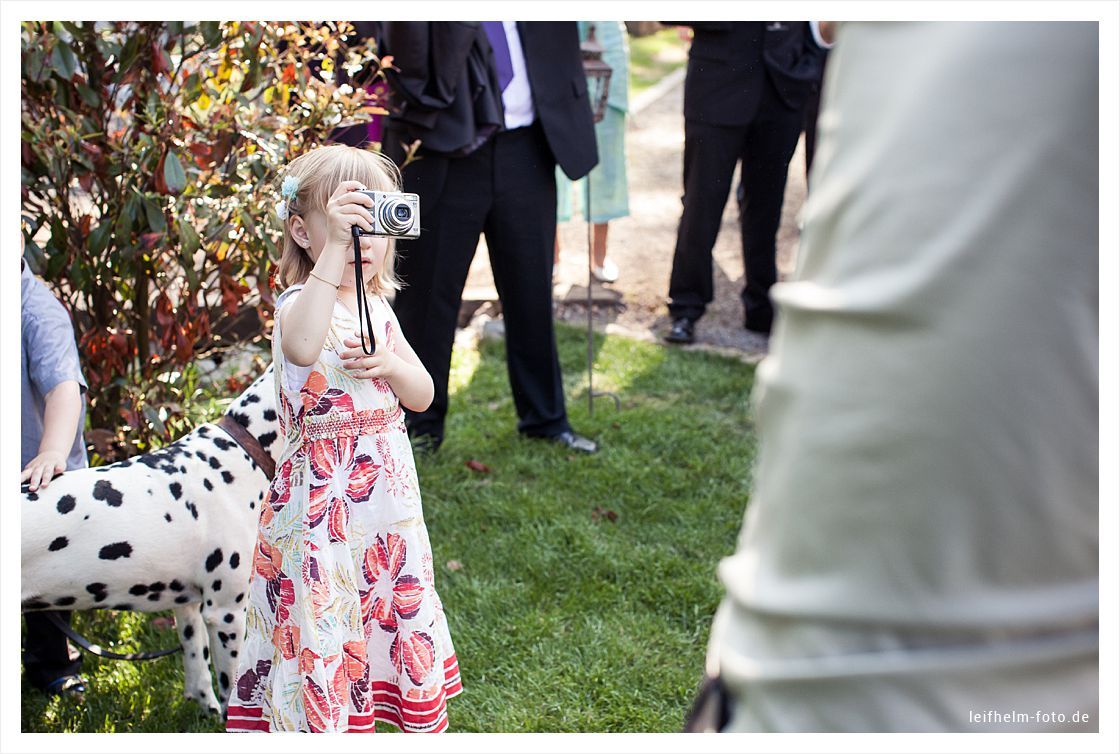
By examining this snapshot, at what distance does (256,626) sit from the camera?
2.39 metres

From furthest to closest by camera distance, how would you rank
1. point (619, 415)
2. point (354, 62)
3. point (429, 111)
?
point (619, 415) → point (429, 111) → point (354, 62)

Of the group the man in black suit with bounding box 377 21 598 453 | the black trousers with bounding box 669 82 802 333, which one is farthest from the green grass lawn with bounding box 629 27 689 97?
the man in black suit with bounding box 377 21 598 453

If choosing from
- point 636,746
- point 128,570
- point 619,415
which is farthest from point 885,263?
point 619,415

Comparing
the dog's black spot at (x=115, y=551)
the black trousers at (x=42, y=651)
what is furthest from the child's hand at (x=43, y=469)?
the black trousers at (x=42, y=651)

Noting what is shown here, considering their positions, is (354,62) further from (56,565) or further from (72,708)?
(72,708)

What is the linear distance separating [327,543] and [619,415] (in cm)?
297

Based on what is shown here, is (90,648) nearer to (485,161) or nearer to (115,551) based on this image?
(115,551)

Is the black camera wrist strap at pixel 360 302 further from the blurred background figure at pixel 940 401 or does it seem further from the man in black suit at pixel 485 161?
the man in black suit at pixel 485 161

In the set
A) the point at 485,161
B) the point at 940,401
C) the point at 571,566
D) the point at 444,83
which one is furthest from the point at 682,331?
the point at 940,401

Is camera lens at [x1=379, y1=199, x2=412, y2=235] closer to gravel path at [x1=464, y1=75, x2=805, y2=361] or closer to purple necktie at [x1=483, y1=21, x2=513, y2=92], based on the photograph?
purple necktie at [x1=483, y1=21, x2=513, y2=92]

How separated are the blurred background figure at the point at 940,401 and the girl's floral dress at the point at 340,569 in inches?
59.7

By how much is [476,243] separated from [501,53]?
2.37ft

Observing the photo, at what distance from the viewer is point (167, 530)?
8.34 feet

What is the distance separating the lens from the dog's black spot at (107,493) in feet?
8.24
